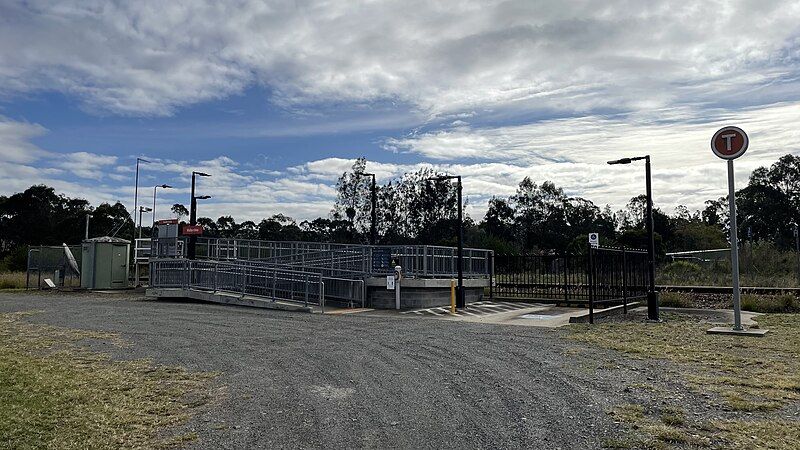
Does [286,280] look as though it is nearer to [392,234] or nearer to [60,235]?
[392,234]

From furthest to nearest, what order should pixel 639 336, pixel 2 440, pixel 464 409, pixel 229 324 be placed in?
pixel 229 324, pixel 639 336, pixel 464 409, pixel 2 440

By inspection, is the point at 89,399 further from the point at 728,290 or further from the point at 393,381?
the point at 728,290

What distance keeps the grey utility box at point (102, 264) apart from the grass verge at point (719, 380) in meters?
22.9

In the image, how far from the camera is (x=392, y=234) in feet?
165

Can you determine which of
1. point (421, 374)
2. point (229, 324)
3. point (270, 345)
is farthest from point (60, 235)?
point (421, 374)

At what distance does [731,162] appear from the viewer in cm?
1286

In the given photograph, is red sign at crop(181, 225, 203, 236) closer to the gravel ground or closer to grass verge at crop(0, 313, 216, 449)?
the gravel ground

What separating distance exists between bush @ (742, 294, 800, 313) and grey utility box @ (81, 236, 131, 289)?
84.0ft

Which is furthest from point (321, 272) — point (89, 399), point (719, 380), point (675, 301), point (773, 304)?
point (719, 380)

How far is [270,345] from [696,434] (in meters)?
7.57

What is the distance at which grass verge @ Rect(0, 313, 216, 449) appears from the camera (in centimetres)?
546

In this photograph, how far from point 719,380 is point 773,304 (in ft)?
40.7

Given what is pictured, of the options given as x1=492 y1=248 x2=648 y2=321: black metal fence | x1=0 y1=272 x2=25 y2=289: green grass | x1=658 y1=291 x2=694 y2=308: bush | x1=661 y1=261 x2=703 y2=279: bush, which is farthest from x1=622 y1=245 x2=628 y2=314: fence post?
x1=0 y1=272 x2=25 y2=289: green grass

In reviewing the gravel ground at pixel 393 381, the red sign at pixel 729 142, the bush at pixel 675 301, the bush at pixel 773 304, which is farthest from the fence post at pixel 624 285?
the red sign at pixel 729 142
